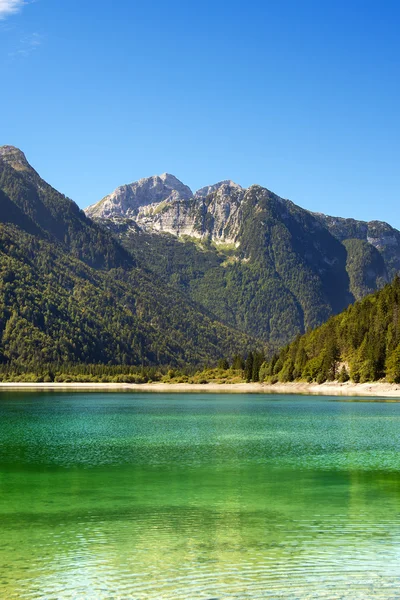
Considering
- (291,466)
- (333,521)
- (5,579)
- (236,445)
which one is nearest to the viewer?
(5,579)

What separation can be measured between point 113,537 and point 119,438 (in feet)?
155

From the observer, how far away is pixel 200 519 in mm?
33594

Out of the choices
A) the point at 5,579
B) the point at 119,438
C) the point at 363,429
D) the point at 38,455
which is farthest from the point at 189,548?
the point at 363,429

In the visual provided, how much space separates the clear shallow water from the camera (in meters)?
23.7

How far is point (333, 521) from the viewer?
108ft

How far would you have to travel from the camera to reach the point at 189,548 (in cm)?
2798

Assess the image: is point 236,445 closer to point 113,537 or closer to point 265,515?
point 265,515

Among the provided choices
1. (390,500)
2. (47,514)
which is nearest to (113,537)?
(47,514)

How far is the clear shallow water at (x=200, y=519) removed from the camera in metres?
23.7

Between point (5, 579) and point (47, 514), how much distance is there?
11511 millimetres

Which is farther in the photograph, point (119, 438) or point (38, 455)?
point (119, 438)

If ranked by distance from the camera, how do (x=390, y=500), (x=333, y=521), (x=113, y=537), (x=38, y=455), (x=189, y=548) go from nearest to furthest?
1. (x=189, y=548)
2. (x=113, y=537)
3. (x=333, y=521)
4. (x=390, y=500)
5. (x=38, y=455)

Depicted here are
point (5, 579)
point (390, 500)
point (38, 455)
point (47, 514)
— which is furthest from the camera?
point (38, 455)

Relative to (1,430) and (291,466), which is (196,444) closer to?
(291,466)
